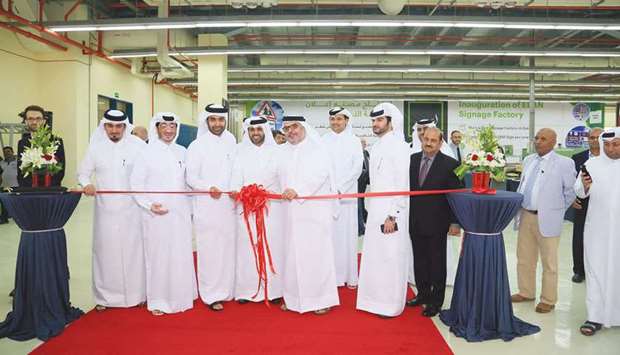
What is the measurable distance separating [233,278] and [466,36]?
10.6 m

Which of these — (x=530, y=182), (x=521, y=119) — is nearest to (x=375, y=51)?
(x=530, y=182)

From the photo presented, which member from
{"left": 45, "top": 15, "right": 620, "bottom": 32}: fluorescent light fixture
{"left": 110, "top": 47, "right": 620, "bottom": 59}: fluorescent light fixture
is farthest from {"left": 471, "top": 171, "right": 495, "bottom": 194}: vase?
{"left": 110, "top": 47, "right": 620, "bottom": 59}: fluorescent light fixture

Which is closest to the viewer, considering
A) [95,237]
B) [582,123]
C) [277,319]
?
[277,319]

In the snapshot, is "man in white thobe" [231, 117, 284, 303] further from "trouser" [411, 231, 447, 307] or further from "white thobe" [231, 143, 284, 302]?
"trouser" [411, 231, 447, 307]

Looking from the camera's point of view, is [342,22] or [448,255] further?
[342,22]

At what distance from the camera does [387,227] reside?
381cm

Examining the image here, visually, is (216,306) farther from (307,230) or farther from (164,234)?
(307,230)

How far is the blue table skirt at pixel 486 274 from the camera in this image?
139 inches

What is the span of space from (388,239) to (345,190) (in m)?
1.09

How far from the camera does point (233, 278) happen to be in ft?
14.1

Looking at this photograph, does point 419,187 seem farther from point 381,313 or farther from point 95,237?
point 95,237

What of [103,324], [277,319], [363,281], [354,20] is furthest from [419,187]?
[354,20]

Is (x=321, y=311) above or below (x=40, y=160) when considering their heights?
below

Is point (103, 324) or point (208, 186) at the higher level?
point (208, 186)
